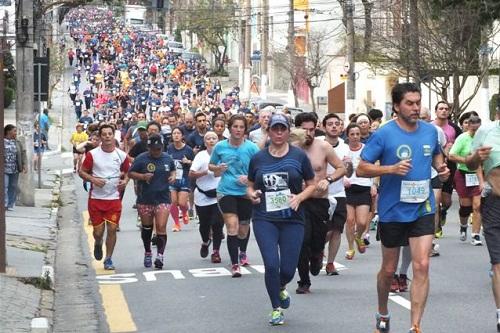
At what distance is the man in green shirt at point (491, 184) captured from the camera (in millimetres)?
10484

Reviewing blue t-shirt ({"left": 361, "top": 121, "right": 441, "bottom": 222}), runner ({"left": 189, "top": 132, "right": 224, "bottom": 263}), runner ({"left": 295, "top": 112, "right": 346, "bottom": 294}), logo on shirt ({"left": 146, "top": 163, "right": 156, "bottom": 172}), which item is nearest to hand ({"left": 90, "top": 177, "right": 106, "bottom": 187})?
logo on shirt ({"left": 146, "top": 163, "right": 156, "bottom": 172})

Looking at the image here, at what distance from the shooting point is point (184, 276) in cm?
1523

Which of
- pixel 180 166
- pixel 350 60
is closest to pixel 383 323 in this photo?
pixel 180 166

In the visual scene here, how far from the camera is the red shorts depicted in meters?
15.8

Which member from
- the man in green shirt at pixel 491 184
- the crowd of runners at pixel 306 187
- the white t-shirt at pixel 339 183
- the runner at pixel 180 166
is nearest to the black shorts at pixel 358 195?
the crowd of runners at pixel 306 187

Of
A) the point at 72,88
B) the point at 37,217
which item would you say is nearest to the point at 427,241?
the point at 37,217

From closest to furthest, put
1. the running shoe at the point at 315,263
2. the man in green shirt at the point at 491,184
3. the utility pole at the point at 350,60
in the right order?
the man in green shirt at the point at 491,184 < the running shoe at the point at 315,263 < the utility pole at the point at 350,60

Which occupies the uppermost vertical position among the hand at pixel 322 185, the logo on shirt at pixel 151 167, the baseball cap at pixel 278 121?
the baseball cap at pixel 278 121

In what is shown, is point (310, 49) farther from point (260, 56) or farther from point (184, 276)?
point (184, 276)

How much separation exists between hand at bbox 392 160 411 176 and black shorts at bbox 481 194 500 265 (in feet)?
4.27

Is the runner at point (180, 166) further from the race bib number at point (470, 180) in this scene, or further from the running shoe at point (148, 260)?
the race bib number at point (470, 180)

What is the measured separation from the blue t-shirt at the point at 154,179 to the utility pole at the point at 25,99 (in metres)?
11.1

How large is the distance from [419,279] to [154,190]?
675 cm

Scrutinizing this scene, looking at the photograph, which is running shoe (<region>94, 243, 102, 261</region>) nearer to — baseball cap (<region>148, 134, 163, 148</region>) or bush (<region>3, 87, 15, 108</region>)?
baseball cap (<region>148, 134, 163, 148</region>)
